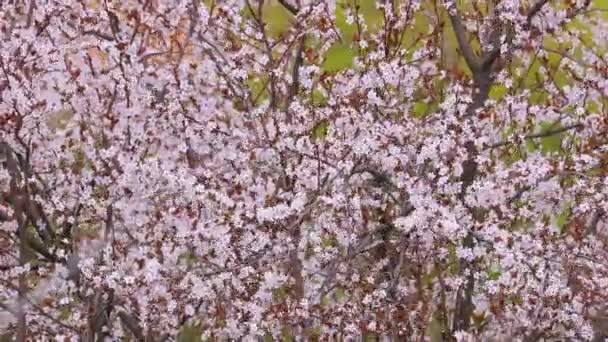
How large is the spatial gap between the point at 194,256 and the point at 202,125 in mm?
1263

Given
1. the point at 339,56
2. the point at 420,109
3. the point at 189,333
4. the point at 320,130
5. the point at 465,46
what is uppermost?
the point at 339,56

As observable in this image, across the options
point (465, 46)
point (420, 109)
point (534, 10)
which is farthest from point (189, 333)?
point (420, 109)

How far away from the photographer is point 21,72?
6.70 metres

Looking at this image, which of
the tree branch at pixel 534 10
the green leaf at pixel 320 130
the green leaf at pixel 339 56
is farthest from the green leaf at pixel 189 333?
the green leaf at pixel 339 56

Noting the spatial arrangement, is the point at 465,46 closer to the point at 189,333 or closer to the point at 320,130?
the point at 320,130

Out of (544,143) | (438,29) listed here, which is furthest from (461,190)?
(544,143)

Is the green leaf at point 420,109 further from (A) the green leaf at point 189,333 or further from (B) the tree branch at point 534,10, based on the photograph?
(A) the green leaf at point 189,333

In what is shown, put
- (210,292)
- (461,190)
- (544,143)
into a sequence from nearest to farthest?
1. (210,292)
2. (461,190)
3. (544,143)

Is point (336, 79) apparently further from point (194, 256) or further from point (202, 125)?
point (194, 256)

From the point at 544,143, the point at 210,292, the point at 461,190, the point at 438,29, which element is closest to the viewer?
the point at 210,292

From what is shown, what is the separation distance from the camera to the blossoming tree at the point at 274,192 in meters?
6.67

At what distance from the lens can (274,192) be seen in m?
7.21

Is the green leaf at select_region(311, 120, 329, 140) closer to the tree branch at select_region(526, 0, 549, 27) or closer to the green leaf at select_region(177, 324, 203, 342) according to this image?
the green leaf at select_region(177, 324, 203, 342)

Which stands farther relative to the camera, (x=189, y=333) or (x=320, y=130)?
(x=320, y=130)
